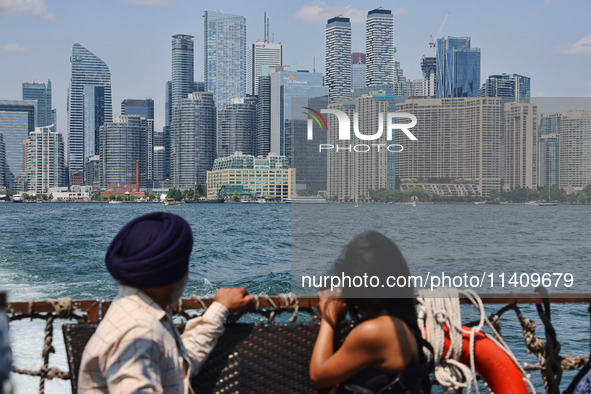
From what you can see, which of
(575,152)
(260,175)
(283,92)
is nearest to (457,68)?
(283,92)

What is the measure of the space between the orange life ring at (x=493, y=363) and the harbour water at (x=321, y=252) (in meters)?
0.63

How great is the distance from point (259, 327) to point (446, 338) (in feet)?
2.41

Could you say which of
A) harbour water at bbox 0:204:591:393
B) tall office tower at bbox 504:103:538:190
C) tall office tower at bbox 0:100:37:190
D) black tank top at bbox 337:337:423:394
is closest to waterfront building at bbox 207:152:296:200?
tall office tower at bbox 0:100:37:190

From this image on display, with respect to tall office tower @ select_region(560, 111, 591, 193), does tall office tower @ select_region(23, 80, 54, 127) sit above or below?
above

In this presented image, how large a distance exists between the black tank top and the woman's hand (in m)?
0.20

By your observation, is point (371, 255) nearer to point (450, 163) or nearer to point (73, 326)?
point (73, 326)

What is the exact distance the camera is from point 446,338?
199 cm

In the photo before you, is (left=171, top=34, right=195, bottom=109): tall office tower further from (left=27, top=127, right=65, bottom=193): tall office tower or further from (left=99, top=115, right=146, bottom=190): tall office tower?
(left=27, top=127, right=65, bottom=193): tall office tower

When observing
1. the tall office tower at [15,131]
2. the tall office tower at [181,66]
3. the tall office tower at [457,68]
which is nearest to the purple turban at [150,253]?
the tall office tower at [15,131]

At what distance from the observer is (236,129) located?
15050 cm

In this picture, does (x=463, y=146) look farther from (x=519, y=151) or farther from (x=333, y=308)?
(x=333, y=308)

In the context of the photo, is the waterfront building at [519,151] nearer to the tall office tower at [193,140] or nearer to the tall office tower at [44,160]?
the tall office tower at [193,140]

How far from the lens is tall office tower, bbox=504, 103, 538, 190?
1019cm

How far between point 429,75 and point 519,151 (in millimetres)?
185031
